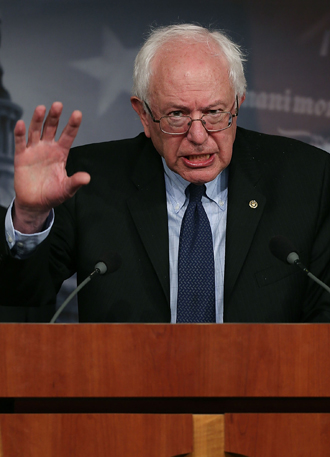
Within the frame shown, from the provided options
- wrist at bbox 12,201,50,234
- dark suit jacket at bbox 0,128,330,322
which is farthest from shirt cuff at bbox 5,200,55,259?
dark suit jacket at bbox 0,128,330,322

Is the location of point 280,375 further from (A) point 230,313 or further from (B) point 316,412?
(A) point 230,313

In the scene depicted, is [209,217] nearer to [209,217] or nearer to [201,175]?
[209,217]

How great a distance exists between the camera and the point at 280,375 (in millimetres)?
961

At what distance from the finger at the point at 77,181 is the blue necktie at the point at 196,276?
0.46 metres

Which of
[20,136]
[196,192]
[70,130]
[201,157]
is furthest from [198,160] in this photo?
[20,136]

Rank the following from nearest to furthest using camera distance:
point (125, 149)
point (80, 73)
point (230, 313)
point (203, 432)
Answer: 1. point (203, 432)
2. point (230, 313)
3. point (125, 149)
4. point (80, 73)

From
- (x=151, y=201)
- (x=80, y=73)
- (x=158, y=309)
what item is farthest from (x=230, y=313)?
(x=80, y=73)

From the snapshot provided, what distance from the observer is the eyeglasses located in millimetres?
1699

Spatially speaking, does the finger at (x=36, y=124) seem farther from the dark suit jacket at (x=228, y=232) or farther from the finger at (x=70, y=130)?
the dark suit jacket at (x=228, y=232)

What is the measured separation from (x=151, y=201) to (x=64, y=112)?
33.9 inches

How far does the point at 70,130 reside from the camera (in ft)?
4.69

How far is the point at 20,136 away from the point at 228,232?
2.19 feet

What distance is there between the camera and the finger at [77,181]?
4.46 feet

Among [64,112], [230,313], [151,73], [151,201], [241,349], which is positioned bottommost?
[241,349]
